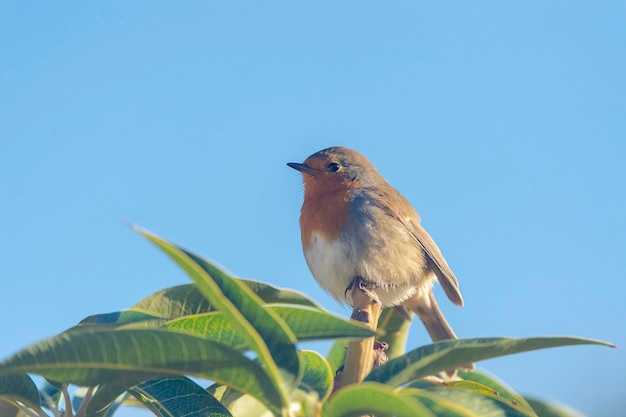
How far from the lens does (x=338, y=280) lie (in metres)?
4.58

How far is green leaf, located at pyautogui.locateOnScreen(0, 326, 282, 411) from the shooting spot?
1243mm

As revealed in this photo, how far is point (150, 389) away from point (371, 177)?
12.6ft

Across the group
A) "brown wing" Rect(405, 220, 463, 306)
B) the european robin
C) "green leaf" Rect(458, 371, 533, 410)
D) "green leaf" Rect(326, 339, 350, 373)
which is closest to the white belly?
the european robin

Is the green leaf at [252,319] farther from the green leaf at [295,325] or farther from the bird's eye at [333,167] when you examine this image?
the bird's eye at [333,167]

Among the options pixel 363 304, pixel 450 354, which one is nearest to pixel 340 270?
pixel 363 304

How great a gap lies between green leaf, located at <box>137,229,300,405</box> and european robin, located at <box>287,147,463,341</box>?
3117 mm

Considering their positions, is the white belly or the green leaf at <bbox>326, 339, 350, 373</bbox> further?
Result: the white belly

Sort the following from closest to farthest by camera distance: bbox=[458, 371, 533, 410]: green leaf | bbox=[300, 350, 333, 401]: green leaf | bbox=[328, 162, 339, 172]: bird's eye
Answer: bbox=[300, 350, 333, 401]: green leaf < bbox=[458, 371, 533, 410]: green leaf < bbox=[328, 162, 339, 172]: bird's eye

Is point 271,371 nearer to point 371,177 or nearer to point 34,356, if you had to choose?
point 34,356

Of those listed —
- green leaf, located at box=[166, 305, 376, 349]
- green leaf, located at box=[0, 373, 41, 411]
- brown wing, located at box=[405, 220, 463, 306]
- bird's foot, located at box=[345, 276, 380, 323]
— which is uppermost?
brown wing, located at box=[405, 220, 463, 306]

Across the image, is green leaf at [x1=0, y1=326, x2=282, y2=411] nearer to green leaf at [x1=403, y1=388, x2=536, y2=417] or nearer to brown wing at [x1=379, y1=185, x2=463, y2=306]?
green leaf at [x1=403, y1=388, x2=536, y2=417]

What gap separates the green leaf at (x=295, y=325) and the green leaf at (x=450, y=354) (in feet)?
0.58

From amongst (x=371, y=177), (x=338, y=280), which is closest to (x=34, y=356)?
(x=338, y=280)

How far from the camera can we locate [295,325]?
142 cm
